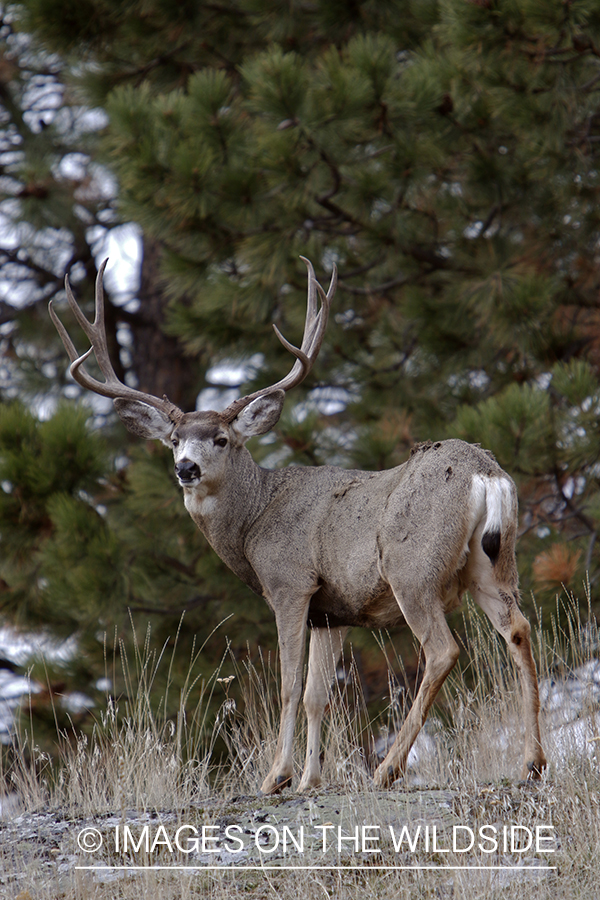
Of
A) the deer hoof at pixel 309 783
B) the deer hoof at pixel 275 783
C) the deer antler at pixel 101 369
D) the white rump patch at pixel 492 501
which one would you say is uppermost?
the deer antler at pixel 101 369

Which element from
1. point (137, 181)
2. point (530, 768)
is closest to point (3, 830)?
point (530, 768)

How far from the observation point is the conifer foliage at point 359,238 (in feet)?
26.8

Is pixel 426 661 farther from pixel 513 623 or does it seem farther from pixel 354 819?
pixel 354 819

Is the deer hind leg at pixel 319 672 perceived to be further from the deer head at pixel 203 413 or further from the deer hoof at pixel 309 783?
the deer head at pixel 203 413

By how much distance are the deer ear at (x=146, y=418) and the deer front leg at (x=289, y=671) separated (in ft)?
4.14

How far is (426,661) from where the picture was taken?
4.94 m

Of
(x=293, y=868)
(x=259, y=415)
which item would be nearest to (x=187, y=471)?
(x=259, y=415)

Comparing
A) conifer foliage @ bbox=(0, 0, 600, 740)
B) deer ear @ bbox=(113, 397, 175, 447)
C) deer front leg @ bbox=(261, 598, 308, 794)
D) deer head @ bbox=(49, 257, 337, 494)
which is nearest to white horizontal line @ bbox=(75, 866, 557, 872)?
deer front leg @ bbox=(261, 598, 308, 794)

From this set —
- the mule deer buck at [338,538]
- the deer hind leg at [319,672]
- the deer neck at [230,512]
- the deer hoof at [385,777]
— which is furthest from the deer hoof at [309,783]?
the deer neck at [230,512]

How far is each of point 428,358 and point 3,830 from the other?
612 cm

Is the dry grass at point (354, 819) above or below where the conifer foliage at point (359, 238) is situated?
below

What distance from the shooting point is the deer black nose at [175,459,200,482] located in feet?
18.1
